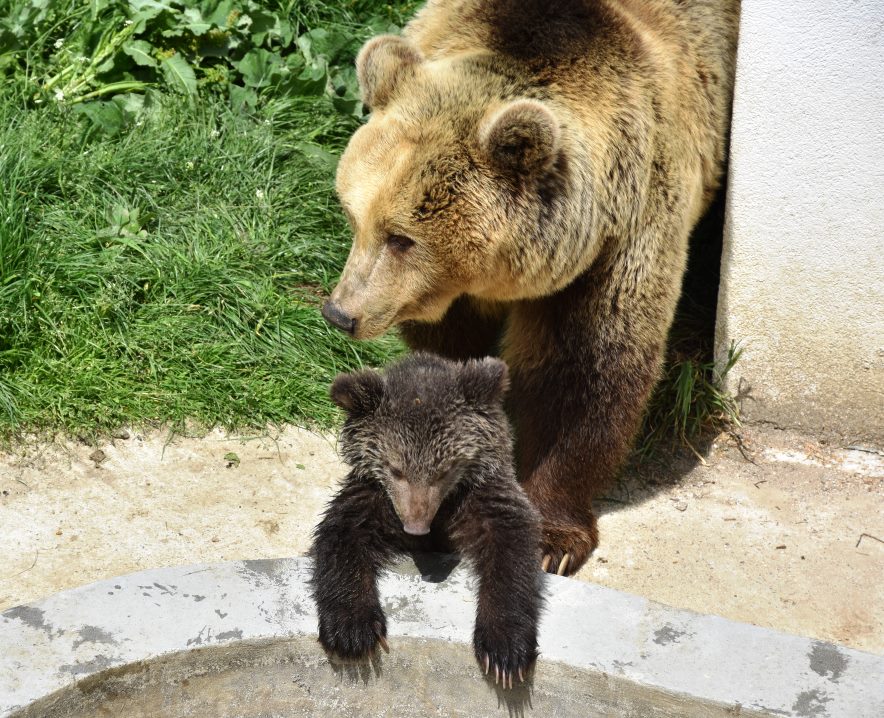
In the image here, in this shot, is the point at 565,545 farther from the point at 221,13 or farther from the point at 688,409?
the point at 221,13

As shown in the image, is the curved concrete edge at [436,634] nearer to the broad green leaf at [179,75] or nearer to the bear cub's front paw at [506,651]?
the bear cub's front paw at [506,651]

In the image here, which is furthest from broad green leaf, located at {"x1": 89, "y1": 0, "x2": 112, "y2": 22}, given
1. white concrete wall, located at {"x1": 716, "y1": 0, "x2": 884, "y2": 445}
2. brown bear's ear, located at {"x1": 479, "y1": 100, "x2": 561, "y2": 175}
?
white concrete wall, located at {"x1": 716, "y1": 0, "x2": 884, "y2": 445}

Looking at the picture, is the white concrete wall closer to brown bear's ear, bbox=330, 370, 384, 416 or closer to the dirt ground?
the dirt ground

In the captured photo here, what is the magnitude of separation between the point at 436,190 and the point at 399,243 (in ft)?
0.80

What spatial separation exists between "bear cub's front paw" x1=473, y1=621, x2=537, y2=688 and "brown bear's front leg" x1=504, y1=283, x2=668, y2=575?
1238mm

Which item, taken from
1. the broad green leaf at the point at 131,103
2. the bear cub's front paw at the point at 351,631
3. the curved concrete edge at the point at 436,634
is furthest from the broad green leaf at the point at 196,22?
the bear cub's front paw at the point at 351,631

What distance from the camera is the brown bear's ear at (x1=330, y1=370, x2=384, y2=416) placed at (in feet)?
12.9

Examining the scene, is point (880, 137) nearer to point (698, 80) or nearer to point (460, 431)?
point (698, 80)

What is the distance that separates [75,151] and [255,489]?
2.31 m

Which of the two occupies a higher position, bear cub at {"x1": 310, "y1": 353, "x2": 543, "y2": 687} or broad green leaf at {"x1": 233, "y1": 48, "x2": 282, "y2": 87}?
broad green leaf at {"x1": 233, "y1": 48, "x2": 282, "y2": 87}

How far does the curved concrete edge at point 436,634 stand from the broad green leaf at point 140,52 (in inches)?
153

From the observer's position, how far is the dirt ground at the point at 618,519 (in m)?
4.58

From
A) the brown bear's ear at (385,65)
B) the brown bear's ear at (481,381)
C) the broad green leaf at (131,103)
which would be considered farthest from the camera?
the broad green leaf at (131,103)

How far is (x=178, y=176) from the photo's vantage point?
6219mm
